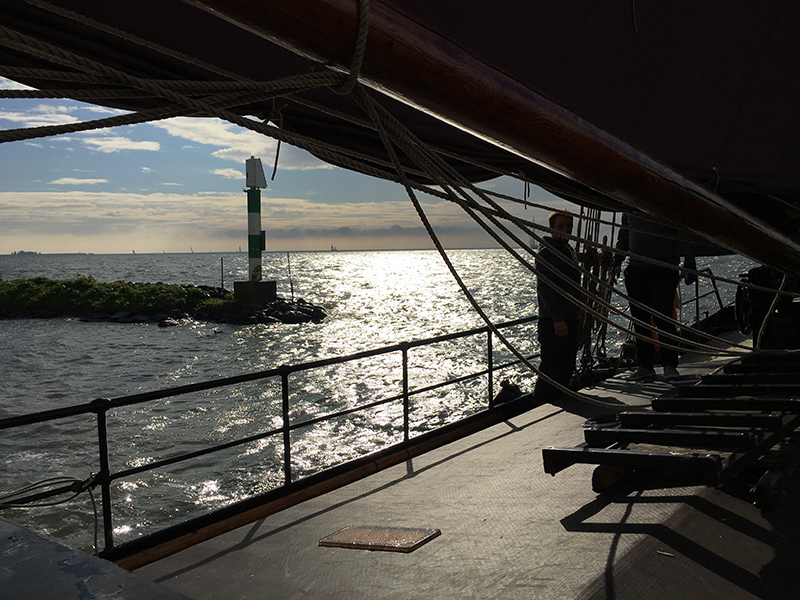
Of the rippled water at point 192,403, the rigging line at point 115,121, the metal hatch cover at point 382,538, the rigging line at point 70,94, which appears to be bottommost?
the rippled water at point 192,403

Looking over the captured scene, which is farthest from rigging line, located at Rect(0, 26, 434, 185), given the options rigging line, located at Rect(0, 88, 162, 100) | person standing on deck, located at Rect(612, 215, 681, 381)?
person standing on deck, located at Rect(612, 215, 681, 381)

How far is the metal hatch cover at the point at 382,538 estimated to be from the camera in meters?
3.12

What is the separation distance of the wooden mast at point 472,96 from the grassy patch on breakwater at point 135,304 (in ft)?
117

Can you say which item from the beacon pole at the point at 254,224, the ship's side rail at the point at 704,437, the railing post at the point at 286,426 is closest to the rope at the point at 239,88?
the ship's side rail at the point at 704,437

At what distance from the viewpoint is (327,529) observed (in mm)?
3533

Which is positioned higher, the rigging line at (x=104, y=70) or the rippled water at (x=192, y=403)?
the rigging line at (x=104, y=70)

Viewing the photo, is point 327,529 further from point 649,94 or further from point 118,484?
point 118,484

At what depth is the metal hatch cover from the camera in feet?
10.3

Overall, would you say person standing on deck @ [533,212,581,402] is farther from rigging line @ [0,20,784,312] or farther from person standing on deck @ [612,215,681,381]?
rigging line @ [0,20,784,312]

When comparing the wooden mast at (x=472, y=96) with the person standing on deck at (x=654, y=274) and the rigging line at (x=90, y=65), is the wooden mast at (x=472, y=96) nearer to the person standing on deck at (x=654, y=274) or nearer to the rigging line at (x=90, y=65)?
the rigging line at (x=90, y=65)

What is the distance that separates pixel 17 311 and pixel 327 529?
49.7 metres

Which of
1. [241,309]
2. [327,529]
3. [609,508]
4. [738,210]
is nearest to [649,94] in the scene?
[738,210]

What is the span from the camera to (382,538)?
326cm

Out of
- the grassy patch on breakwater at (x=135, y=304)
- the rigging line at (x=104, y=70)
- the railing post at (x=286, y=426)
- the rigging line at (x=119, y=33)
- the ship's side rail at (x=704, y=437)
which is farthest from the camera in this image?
the grassy patch on breakwater at (x=135, y=304)
